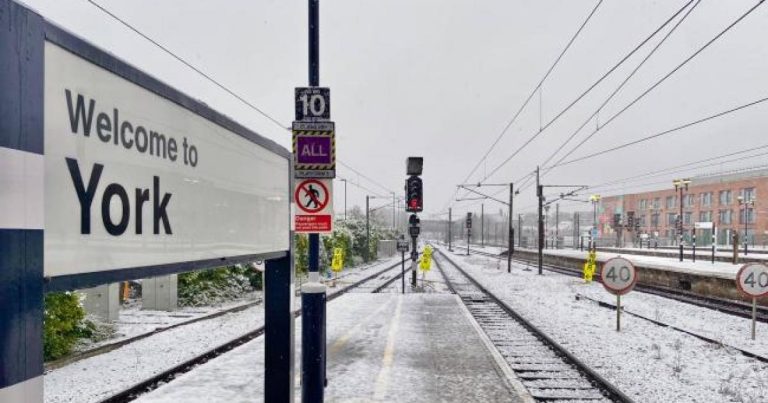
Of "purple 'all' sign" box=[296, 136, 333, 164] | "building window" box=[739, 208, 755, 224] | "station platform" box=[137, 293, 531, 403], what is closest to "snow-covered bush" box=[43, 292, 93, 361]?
"station platform" box=[137, 293, 531, 403]

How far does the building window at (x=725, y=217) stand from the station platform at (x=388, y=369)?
3051 inches

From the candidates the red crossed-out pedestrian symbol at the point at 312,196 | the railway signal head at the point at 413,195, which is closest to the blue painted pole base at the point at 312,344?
the red crossed-out pedestrian symbol at the point at 312,196

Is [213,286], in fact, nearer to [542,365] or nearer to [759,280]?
[542,365]

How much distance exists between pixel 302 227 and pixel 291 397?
5.84 feet

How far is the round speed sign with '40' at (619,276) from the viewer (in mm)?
11703

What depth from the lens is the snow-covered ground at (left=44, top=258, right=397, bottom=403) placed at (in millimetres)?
7480

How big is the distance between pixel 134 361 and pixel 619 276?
32.6 ft

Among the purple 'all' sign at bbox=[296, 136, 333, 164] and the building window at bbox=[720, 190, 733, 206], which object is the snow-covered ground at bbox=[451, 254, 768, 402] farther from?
the building window at bbox=[720, 190, 733, 206]

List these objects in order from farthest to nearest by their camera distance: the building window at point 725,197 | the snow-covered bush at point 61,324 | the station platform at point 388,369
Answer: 1. the building window at point 725,197
2. the snow-covered bush at point 61,324
3. the station platform at point 388,369

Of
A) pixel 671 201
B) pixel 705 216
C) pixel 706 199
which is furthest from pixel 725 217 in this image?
pixel 671 201

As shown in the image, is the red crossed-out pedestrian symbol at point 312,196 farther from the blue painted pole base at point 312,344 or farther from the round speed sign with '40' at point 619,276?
the round speed sign with '40' at point 619,276

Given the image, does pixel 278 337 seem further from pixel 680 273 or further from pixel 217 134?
pixel 680 273

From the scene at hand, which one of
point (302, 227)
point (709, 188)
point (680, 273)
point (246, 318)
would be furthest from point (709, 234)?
point (302, 227)

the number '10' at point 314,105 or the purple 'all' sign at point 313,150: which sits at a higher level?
the number '10' at point 314,105
